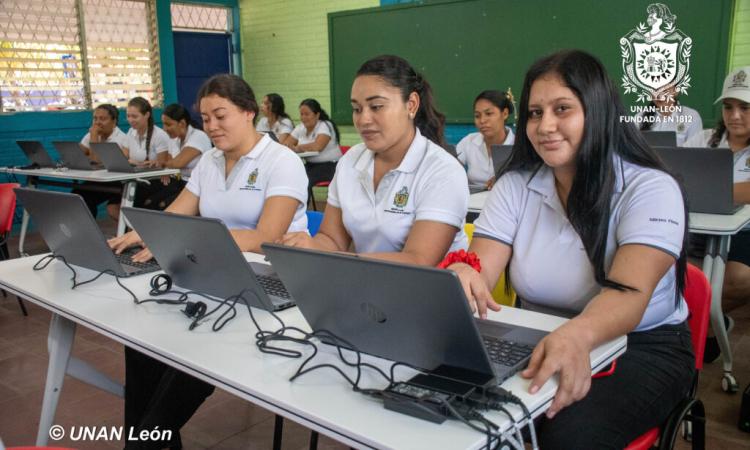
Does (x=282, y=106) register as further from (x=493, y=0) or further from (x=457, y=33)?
(x=493, y=0)

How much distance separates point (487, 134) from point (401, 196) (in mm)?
2268

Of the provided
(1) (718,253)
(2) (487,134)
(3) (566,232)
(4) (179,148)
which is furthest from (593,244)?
(4) (179,148)

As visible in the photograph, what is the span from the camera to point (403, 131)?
2.00m

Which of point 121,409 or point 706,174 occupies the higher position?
point 706,174

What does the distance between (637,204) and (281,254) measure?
754 millimetres

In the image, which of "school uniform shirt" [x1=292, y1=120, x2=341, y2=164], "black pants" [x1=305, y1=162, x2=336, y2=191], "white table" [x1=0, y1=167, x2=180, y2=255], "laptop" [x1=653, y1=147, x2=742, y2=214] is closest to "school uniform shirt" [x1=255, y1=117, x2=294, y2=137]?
"school uniform shirt" [x1=292, y1=120, x2=341, y2=164]

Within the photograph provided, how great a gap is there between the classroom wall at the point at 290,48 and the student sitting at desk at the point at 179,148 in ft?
7.23

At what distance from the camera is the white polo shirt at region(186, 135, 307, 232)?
2291 mm

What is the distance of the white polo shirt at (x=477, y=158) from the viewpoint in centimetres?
413

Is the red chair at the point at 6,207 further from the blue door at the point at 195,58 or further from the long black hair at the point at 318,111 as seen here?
the blue door at the point at 195,58

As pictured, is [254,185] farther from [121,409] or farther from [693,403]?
[693,403]

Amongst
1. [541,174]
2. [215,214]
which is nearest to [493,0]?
[215,214]

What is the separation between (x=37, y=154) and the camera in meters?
5.52

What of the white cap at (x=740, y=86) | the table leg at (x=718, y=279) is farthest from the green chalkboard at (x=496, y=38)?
the table leg at (x=718, y=279)
